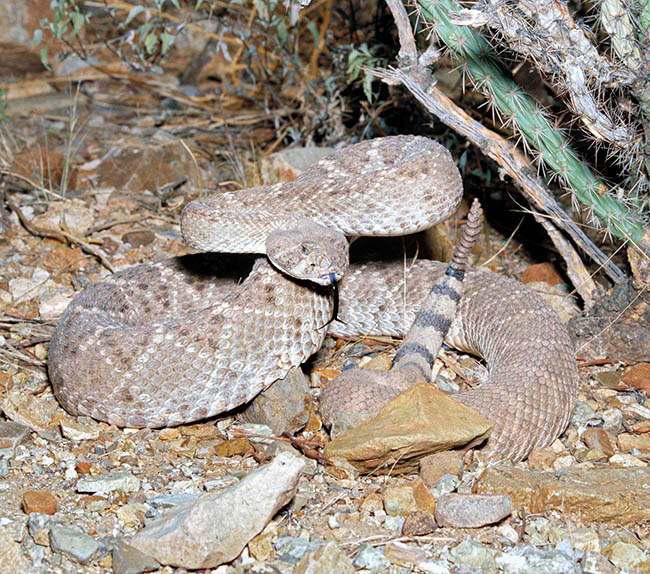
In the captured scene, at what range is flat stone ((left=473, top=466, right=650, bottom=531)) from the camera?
346 centimetres

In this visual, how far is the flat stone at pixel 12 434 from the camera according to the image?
405 cm

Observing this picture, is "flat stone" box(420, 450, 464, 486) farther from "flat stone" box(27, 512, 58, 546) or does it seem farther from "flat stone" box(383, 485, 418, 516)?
"flat stone" box(27, 512, 58, 546)

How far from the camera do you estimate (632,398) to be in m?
4.73

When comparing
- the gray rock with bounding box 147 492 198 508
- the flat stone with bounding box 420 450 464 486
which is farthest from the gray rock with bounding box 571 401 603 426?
the gray rock with bounding box 147 492 198 508

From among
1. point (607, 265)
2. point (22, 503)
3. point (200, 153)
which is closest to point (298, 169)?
point (200, 153)

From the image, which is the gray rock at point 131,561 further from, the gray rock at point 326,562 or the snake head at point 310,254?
the snake head at point 310,254

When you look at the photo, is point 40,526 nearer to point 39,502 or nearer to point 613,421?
point 39,502

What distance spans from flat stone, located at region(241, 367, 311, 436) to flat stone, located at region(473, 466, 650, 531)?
1107 mm

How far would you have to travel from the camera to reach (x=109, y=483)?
370 cm

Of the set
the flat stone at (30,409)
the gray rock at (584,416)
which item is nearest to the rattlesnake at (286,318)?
→ the flat stone at (30,409)

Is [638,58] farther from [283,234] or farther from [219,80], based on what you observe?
[219,80]

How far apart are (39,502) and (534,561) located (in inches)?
86.8

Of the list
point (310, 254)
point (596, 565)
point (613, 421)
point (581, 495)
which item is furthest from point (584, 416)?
point (310, 254)

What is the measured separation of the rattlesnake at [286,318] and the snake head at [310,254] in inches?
0.7
